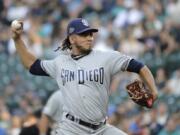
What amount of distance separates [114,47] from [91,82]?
28.6 feet

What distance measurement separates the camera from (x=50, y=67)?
9023mm

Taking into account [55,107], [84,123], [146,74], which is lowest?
[55,107]

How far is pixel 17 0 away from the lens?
68.9 feet

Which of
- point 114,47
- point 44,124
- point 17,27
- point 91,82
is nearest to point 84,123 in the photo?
point 91,82

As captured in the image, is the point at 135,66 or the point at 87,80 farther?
the point at 87,80

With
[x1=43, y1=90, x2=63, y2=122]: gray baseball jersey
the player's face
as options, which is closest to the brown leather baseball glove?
the player's face

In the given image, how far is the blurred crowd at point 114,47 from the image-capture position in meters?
13.9

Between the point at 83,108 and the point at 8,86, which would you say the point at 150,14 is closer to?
the point at 8,86

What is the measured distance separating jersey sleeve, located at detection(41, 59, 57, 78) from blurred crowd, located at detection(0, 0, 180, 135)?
3.45m

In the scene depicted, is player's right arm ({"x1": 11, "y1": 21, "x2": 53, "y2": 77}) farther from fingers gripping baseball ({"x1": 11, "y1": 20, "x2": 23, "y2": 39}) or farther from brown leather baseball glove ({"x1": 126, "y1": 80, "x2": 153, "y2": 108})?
brown leather baseball glove ({"x1": 126, "y1": 80, "x2": 153, "y2": 108})

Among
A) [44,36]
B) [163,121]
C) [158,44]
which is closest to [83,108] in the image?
[163,121]

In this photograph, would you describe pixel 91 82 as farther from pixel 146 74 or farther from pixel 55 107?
pixel 55 107

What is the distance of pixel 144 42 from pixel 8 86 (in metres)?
3.19

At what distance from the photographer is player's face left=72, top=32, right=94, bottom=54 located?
346 inches
